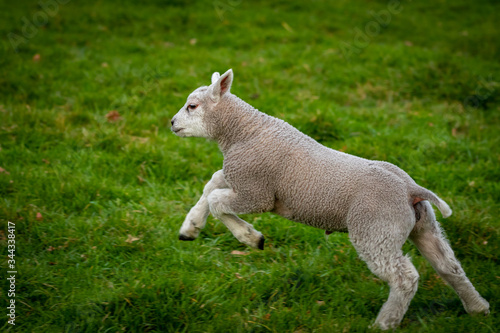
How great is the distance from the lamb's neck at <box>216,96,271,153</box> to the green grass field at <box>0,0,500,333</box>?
1.10 m

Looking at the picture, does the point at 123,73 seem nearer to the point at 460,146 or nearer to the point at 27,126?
the point at 27,126

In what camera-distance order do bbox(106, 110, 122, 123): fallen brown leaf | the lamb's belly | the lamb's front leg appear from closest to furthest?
the lamb's belly < the lamb's front leg < bbox(106, 110, 122, 123): fallen brown leaf

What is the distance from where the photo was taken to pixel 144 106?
6926mm

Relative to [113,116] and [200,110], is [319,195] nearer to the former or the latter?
[200,110]

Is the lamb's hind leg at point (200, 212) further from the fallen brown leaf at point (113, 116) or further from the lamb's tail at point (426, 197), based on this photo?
the fallen brown leaf at point (113, 116)

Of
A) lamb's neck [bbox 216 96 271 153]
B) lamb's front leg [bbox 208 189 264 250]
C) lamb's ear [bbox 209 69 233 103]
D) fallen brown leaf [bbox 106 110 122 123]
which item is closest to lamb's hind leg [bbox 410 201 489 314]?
lamb's front leg [bbox 208 189 264 250]

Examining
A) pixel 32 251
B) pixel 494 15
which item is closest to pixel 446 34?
pixel 494 15

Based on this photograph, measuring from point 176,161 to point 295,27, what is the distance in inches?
211

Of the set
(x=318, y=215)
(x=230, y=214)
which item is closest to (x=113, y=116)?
(x=230, y=214)

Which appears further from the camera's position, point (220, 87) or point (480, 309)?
point (220, 87)

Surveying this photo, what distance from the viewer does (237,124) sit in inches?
153

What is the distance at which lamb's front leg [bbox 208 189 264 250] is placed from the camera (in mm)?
3779

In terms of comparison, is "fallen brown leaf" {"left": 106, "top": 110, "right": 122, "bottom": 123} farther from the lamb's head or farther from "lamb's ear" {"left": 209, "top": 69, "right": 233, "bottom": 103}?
"lamb's ear" {"left": 209, "top": 69, "right": 233, "bottom": 103}

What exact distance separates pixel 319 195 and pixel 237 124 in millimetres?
851
